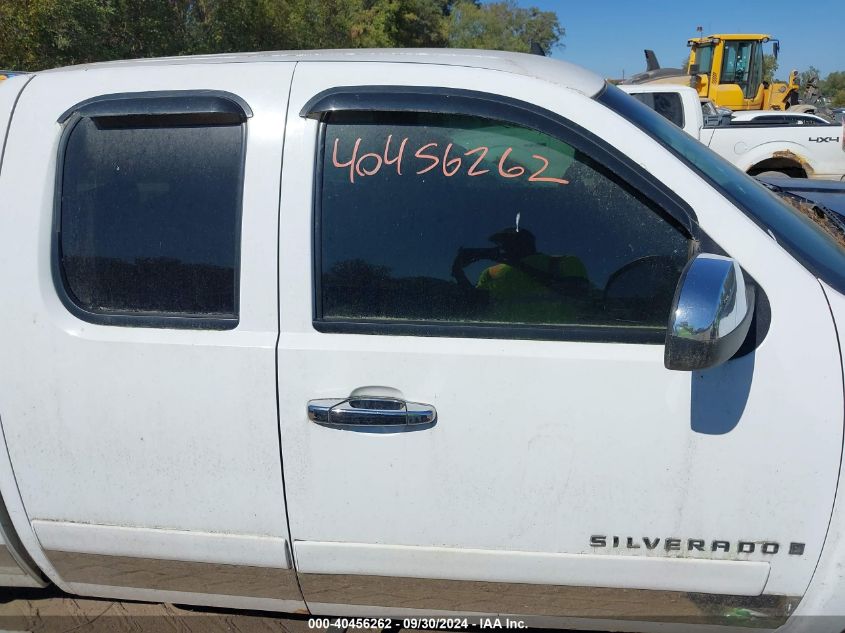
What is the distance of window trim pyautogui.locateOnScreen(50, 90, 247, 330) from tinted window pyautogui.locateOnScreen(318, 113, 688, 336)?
24 centimetres

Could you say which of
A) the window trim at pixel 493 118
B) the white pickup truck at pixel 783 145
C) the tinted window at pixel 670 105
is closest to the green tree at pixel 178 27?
the window trim at pixel 493 118

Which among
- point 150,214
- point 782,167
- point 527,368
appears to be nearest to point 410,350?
point 527,368

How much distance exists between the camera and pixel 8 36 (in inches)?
564

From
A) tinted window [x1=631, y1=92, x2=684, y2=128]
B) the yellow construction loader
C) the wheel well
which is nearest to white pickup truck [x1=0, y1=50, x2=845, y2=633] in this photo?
tinted window [x1=631, y1=92, x2=684, y2=128]

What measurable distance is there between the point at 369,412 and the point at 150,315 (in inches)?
27.4

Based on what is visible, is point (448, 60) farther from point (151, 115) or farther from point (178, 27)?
point (178, 27)

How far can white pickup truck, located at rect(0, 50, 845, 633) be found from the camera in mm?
1834

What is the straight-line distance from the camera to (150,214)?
2.07 m

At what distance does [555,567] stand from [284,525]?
0.76 metres

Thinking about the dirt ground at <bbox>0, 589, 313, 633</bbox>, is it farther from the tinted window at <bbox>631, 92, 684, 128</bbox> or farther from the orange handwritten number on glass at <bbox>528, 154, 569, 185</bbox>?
the tinted window at <bbox>631, 92, 684, 128</bbox>

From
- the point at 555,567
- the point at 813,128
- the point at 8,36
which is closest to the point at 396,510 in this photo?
the point at 555,567

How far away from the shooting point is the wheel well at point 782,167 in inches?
447

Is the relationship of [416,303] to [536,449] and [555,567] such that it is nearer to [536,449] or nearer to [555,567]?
[536,449]

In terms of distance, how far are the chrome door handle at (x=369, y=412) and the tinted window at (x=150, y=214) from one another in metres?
0.40
